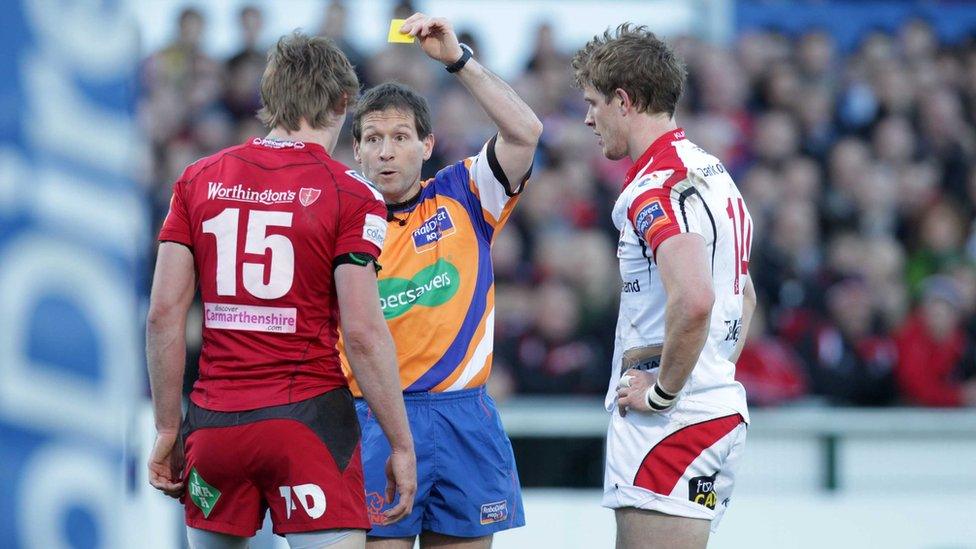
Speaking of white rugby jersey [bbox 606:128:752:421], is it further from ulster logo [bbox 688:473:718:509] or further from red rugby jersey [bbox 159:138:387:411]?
red rugby jersey [bbox 159:138:387:411]

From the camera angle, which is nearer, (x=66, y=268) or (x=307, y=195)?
(x=66, y=268)

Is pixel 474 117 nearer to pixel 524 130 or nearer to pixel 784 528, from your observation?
pixel 784 528

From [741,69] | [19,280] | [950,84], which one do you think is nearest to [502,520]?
[19,280]

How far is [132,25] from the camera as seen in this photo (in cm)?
257

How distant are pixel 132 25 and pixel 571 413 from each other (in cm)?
545

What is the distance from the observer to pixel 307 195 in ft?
12.8

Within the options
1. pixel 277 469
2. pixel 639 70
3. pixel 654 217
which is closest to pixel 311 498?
pixel 277 469

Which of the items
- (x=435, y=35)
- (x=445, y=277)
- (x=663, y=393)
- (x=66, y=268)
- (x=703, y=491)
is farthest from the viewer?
(x=445, y=277)

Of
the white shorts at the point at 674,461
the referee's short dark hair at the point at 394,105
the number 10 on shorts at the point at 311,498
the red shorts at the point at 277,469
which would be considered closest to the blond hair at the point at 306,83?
the referee's short dark hair at the point at 394,105

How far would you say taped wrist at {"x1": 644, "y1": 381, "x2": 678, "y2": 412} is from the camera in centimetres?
411

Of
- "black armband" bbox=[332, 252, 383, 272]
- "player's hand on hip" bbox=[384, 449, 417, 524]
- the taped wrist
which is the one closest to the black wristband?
the taped wrist

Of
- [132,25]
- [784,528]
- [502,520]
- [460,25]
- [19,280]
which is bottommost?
[784,528]

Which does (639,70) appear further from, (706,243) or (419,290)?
(419,290)

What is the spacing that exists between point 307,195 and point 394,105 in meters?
0.98
